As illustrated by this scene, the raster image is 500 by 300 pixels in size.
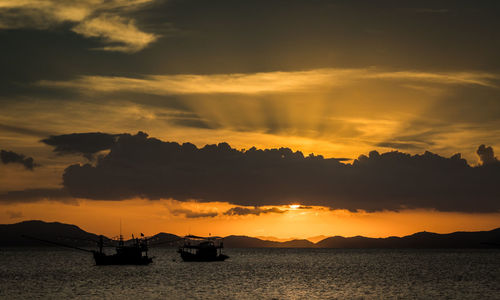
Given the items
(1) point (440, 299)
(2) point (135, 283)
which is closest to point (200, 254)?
(2) point (135, 283)

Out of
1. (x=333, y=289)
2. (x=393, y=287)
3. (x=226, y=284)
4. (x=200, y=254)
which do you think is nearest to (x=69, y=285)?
(x=226, y=284)

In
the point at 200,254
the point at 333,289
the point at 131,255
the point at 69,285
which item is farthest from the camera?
the point at 200,254

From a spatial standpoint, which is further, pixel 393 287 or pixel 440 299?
pixel 393 287

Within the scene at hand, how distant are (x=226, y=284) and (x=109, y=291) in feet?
79.2

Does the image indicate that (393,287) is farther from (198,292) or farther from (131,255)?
(131,255)

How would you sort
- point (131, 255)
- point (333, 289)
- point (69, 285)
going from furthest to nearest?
point (131, 255), point (69, 285), point (333, 289)

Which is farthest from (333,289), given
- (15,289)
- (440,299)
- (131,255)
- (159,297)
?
(131,255)

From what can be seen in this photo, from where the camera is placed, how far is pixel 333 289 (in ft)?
330

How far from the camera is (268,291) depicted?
9594 cm

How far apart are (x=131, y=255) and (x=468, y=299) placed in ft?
323

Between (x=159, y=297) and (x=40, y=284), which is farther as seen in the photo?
(x=40, y=284)

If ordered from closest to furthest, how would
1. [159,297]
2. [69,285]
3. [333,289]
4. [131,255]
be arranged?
[159,297] < [333,289] < [69,285] < [131,255]

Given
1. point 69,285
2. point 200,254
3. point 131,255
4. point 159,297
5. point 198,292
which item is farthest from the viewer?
point 200,254

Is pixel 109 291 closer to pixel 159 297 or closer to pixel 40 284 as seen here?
pixel 159 297
